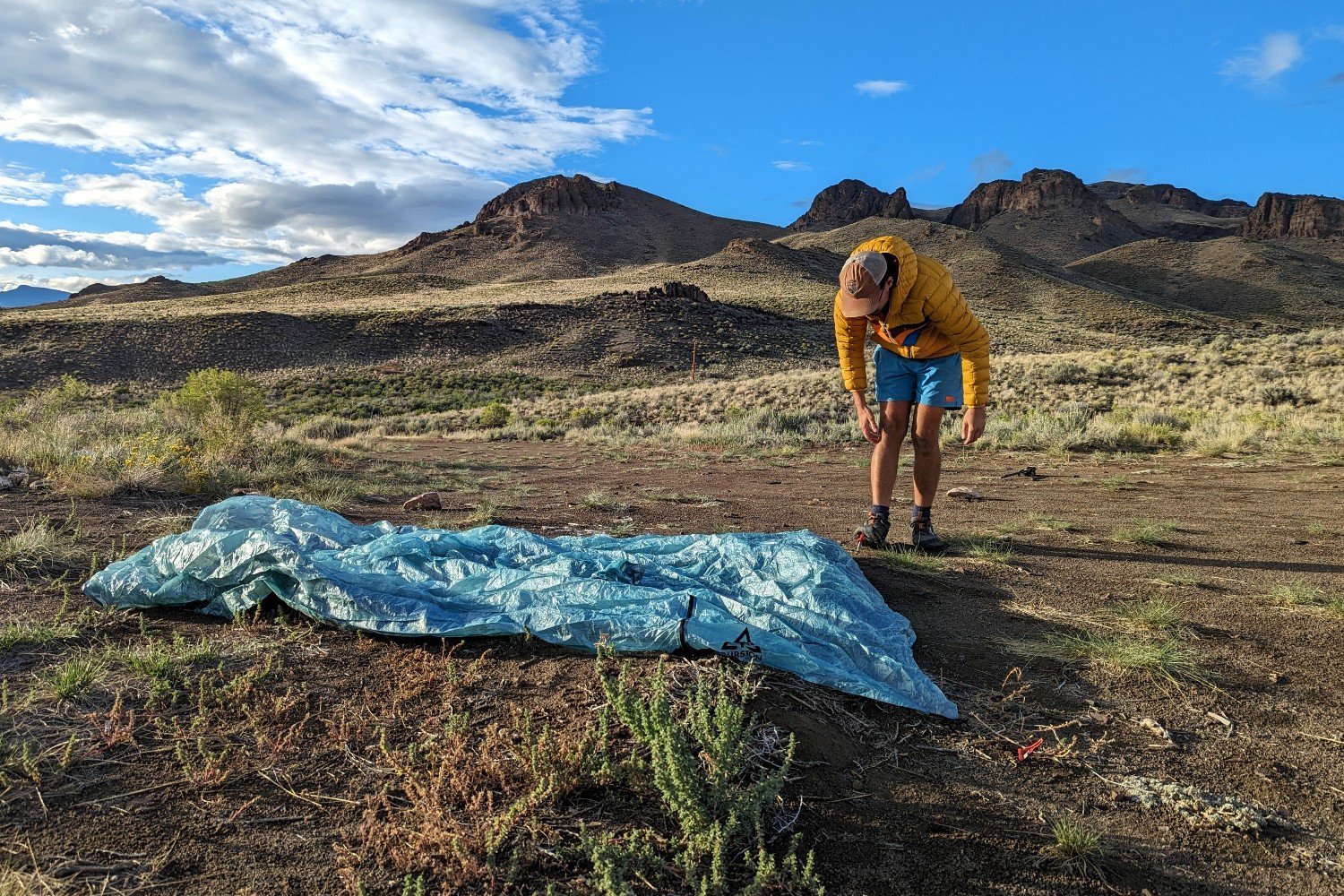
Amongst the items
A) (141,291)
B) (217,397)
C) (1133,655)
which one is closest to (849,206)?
(141,291)

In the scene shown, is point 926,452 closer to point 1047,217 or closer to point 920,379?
point 920,379

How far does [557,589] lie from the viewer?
10.5 feet

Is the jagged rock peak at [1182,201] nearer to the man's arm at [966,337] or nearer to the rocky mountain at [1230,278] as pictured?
the rocky mountain at [1230,278]

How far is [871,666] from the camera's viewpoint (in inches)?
107

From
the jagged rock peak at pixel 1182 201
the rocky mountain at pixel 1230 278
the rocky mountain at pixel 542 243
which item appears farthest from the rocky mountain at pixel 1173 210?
the rocky mountain at pixel 542 243

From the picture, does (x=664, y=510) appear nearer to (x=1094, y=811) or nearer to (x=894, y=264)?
(x=894, y=264)

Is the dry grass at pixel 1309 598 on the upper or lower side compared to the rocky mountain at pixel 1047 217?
lower

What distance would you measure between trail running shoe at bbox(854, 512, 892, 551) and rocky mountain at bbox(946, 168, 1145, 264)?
119589 mm

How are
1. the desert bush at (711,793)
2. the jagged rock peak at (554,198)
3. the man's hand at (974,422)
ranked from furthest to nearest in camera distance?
1. the jagged rock peak at (554,198)
2. the man's hand at (974,422)
3. the desert bush at (711,793)

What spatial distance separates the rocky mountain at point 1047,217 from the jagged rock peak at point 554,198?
65496 millimetres

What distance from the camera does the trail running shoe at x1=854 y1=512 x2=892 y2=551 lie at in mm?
4703

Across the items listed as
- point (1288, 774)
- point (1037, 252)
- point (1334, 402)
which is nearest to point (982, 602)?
point (1288, 774)

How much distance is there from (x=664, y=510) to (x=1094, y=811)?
4.63 meters

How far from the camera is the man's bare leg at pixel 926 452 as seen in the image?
4660 millimetres
